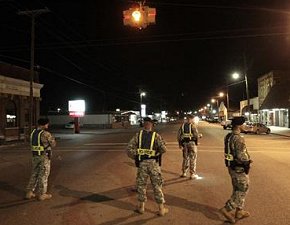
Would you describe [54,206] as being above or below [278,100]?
below

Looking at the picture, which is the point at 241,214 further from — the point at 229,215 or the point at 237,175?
the point at 237,175

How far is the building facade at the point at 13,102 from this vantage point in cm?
Result: 3406

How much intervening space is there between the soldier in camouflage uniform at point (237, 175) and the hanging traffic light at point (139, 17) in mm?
5730

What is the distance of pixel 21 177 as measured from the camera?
1254 cm

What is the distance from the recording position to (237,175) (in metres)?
7.10

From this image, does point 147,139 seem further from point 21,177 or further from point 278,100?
point 278,100

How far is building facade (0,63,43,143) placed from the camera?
112 ft

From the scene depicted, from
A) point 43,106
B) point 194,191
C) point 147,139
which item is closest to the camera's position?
point 147,139

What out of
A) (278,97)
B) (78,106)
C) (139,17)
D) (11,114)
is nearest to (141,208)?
(139,17)

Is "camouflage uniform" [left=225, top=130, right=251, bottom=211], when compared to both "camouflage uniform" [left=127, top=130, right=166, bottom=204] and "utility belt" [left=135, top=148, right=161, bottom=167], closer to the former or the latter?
"camouflage uniform" [left=127, top=130, right=166, bottom=204]

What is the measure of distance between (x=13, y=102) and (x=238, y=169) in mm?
32257

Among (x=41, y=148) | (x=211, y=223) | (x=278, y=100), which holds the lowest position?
(x=211, y=223)

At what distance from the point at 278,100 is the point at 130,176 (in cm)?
4452

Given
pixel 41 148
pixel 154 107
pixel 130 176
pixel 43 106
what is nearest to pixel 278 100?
pixel 130 176
